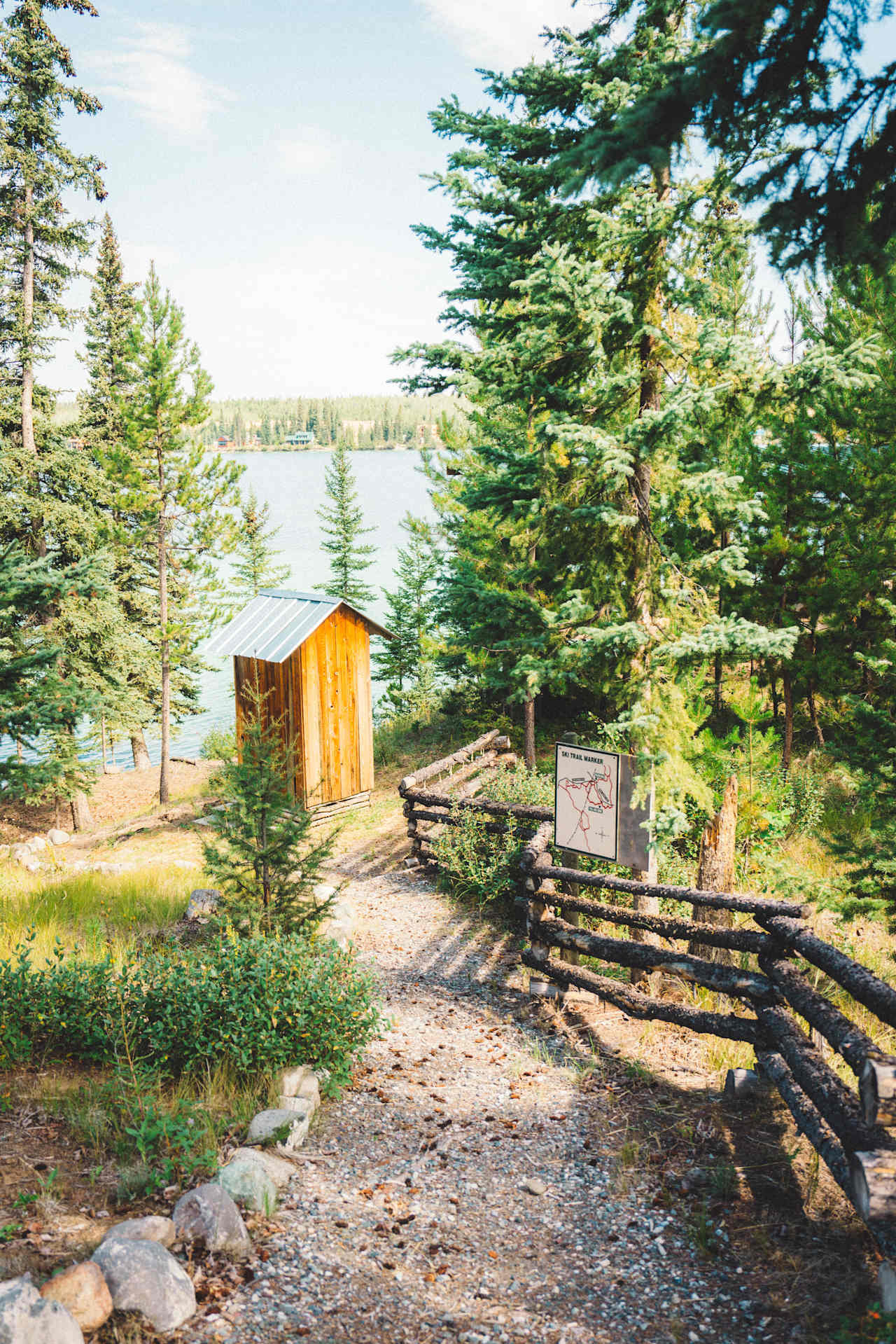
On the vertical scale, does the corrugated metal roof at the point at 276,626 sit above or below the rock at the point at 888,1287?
above

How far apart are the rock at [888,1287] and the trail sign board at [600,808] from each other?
3.66m

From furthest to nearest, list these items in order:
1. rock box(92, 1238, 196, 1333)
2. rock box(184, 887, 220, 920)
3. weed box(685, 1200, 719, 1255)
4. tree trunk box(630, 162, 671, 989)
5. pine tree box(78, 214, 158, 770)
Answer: pine tree box(78, 214, 158, 770), rock box(184, 887, 220, 920), tree trunk box(630, 162, 671, 989), weed box(685, 1200, 719, 1255), rock box(92, 1238, 196, 1333)

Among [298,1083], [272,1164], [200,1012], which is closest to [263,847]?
[200,1012]

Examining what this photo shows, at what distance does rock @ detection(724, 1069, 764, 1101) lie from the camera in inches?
214

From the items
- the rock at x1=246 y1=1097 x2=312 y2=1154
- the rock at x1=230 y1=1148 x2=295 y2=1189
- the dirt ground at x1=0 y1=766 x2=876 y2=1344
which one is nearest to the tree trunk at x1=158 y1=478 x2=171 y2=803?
the dirt ground at x1=0 y1=766 x2=876 y2=1344

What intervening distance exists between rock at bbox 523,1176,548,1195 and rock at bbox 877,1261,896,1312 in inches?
78.0

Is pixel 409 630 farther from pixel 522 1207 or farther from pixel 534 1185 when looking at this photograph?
pixel 522 1207

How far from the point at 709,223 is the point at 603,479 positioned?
2.08 metres

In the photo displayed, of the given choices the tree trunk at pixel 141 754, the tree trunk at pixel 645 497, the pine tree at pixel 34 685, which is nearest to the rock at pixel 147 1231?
the pine tree at pixel 34 685

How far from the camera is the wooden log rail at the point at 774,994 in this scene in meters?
3.48

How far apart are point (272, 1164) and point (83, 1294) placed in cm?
135

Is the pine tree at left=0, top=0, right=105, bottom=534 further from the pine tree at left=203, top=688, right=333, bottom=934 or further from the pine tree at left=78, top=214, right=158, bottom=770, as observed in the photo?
the pine tree at left=203, top=688, right=333, bottom=934

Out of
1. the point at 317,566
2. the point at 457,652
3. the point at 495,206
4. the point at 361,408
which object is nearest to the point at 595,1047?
the point at 495,206

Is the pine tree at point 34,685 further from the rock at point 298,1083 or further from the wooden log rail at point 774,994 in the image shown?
the wooden log rail at point 774,994
